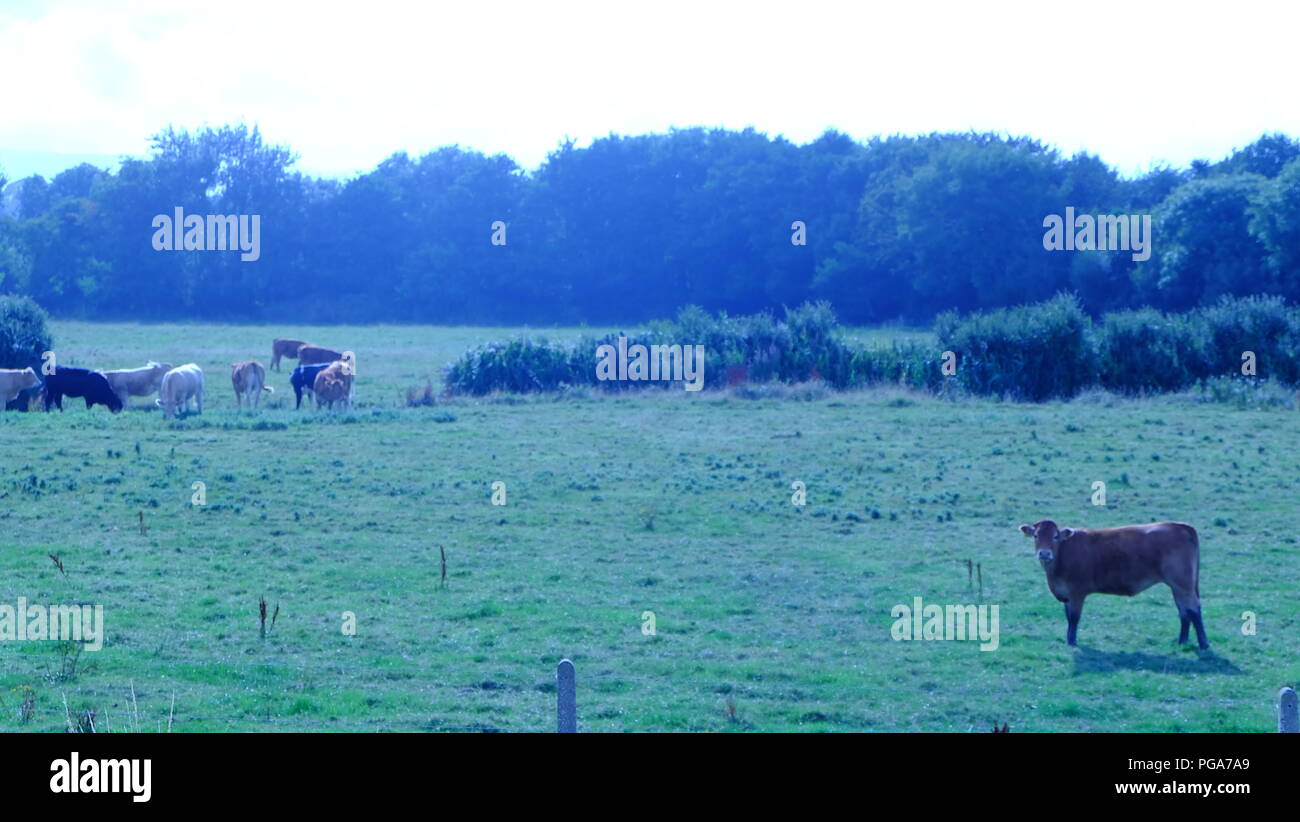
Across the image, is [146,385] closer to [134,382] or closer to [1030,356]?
[134,382]

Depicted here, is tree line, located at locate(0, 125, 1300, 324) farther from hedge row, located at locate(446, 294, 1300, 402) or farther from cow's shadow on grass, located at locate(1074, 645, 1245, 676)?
cow's shadow on grass, located at locate(1074, 645, 1245, 676)

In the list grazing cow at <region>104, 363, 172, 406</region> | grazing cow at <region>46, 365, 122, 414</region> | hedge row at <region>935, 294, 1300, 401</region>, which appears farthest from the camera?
hedge row at <region>935, 294, 1300, 401</region>

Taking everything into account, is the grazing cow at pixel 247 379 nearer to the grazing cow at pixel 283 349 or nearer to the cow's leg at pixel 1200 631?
the grazing cow at pixel 283 349

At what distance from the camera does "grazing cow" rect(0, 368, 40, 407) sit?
2791cm

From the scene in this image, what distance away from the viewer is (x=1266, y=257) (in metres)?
51.2

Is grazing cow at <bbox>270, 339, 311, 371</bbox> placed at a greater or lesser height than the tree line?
lesser

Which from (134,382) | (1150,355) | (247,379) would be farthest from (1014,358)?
(134,382)

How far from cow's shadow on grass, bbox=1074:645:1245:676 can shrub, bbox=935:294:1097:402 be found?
22052 mm

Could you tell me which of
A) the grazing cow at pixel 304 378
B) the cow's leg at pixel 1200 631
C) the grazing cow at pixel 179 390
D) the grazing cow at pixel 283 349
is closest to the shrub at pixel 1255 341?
the grazing cow at pixel 304 378

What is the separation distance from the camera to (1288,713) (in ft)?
17.7

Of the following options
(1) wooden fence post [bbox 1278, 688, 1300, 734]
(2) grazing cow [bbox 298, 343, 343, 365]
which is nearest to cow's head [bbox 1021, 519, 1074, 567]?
(1) wooden fence post [bbox 1278, 688, 1300, 734]

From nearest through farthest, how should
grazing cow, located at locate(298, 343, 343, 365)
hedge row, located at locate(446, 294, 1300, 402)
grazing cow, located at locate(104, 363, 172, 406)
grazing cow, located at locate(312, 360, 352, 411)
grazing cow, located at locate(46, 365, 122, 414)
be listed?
grazing cow, located at locate(46, 365, 122, 414), grazing cow, located at locate(312, 360, 352, 411), grazing cow, located at locate(104, 363, 172, 406), hedge row, located at locate(446, 294, 1300, 402), grazing cow, located at locate(298, 343, 343, 365)

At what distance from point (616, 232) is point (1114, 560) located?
2635 inches

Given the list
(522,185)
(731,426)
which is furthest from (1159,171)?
(731,426)
